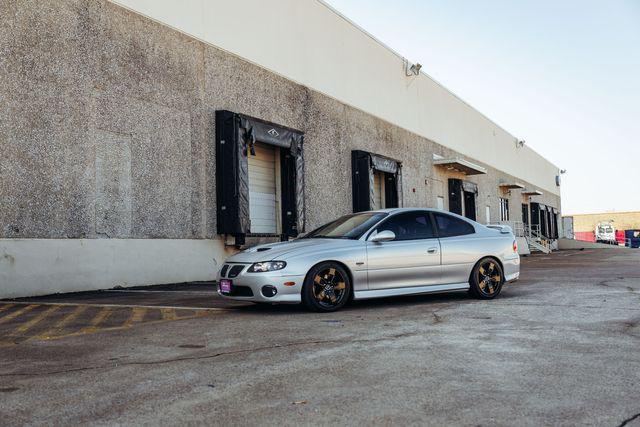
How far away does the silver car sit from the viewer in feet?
Answer: 23.9

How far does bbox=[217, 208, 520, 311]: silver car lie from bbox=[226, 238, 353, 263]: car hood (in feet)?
0.04

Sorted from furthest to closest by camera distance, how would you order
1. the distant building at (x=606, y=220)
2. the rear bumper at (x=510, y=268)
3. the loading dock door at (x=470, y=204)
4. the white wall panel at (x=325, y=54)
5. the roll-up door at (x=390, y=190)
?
the distant building at (x=606, y=220) → the loading dock door at (x=470, y=204) → the roll-up door at (x=390, y=190) → the white wall panel at (x=325, y=54) → the rear bumper at (x=510, y=268)

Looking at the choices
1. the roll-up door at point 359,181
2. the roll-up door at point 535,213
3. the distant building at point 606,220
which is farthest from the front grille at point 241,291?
the distant building at point 606,220

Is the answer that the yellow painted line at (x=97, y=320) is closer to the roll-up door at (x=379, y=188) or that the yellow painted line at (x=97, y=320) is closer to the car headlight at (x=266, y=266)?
the car headlight at (x=266, y=266)

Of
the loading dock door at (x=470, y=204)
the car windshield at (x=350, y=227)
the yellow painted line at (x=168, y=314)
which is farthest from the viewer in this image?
the loading dock door at (x=470, y=204)

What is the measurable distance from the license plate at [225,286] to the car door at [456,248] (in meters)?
2.94

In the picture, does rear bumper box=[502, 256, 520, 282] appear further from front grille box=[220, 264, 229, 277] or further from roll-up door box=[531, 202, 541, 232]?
roll-up door box=[531, 202, 541, 232]

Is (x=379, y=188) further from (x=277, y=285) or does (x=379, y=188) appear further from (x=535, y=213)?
(x=535, y=213)

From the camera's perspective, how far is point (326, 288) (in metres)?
7.42

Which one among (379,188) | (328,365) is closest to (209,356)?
(328,365)

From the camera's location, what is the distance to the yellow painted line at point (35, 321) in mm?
6301

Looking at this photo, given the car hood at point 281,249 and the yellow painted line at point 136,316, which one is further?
the car hood at point 281,249

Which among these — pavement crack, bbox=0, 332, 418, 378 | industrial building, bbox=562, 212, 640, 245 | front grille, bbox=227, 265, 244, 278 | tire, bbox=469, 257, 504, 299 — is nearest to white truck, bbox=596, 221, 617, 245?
industrial building, bbox=562, 212, 640, 245

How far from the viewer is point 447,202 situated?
29.0 metres
